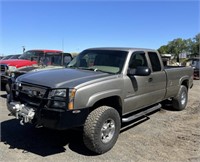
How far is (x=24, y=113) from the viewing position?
15.0 feet

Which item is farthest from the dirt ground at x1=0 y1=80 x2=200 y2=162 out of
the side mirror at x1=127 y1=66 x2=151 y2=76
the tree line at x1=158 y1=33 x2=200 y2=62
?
the tree line at x1=158 y1=33 x2=200 y2=62

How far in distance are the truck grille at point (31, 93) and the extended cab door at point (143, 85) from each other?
1.71 meters

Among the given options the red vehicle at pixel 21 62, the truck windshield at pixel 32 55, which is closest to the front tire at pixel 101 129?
the red vehicle at pixel 21 62

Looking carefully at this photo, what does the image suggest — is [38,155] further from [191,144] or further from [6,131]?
[191,144]

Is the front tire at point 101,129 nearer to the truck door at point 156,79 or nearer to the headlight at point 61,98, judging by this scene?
the headlight at point 61,98

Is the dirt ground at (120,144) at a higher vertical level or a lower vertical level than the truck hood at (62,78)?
lower

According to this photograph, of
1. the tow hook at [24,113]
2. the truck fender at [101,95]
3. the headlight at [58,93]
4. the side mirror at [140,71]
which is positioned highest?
the side mirror at [140,71]

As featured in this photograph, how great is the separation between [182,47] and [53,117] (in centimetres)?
10592

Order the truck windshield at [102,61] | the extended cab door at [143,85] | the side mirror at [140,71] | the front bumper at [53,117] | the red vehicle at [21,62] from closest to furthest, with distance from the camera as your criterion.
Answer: the front bumper at [53,117] < the side mirror at [140,71] < the extended cab door at [143,85] < the truck windshield at [102,61] < the red vehicle at [21,62]

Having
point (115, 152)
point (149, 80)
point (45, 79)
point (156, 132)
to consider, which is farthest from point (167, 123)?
point (45, 79)

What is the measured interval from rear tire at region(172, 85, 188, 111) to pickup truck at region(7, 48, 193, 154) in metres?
1.72

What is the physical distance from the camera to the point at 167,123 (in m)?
6.89

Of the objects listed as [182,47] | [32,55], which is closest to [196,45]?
[182,47]

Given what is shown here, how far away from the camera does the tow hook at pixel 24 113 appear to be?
4.46 metres
